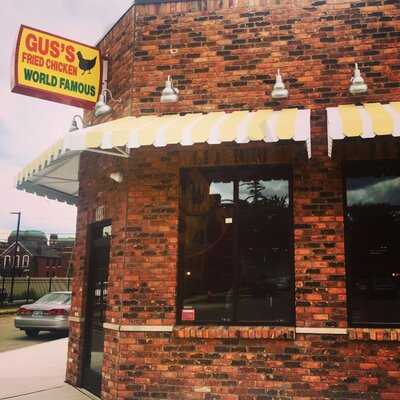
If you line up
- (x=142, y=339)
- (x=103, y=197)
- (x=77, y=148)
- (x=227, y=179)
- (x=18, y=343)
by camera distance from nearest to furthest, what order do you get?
(x=77, y=148) < (x=142, y=339) < (x=227, y=179) < (x=103, y=197) < (x=18, y=343)

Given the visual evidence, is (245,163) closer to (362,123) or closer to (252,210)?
(252,210)

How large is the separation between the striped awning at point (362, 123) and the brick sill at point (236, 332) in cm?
235

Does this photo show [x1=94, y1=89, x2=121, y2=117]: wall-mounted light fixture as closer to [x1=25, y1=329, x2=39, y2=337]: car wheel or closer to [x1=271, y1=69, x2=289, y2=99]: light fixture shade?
[x1=271, y1=69, x2=289, y2=99]: light fixture shade

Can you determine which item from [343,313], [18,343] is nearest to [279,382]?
[343,313]

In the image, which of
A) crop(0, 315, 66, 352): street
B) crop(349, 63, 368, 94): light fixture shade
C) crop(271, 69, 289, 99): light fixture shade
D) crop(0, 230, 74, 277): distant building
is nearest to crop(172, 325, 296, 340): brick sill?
crop(271, 69, 289, 99): light fixture shade

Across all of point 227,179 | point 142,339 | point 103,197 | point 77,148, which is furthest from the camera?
point 103,197

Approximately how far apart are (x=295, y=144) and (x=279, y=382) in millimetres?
2959

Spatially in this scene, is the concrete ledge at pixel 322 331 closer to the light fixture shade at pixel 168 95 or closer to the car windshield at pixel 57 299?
the light fixture shade at pixel 168 95

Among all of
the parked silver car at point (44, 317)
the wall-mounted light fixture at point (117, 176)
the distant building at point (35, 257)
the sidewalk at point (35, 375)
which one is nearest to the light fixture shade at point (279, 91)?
the wall-mounted light fixture at point (117, 176)

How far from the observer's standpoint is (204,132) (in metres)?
5.38

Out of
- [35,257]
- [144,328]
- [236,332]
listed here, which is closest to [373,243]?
[236,332]

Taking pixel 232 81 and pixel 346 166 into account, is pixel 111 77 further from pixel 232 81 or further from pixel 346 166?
pixel 346 166

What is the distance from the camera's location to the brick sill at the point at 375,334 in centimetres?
562

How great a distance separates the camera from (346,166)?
246 inches
